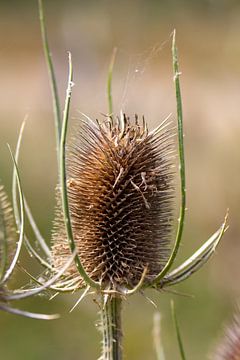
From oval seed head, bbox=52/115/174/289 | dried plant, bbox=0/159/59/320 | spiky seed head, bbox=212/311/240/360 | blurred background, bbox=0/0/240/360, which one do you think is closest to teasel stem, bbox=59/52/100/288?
dried plant, bbox=0/159/59/320

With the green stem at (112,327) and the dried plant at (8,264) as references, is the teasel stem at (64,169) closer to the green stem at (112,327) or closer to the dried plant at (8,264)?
the dried plant at (8,264)

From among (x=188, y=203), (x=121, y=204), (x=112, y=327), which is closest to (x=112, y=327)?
(x=112, y=327)

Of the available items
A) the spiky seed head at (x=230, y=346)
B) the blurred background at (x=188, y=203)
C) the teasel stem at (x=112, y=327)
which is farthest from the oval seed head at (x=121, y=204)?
the blurred background at (x=188, y=203)

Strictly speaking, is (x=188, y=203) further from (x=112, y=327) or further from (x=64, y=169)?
(x=64, y=169)

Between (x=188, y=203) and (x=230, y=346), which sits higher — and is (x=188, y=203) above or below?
above

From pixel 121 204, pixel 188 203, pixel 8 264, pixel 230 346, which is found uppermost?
pixel 188 203

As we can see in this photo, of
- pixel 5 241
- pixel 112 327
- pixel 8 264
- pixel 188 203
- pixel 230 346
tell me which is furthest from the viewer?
pixel 188 203
